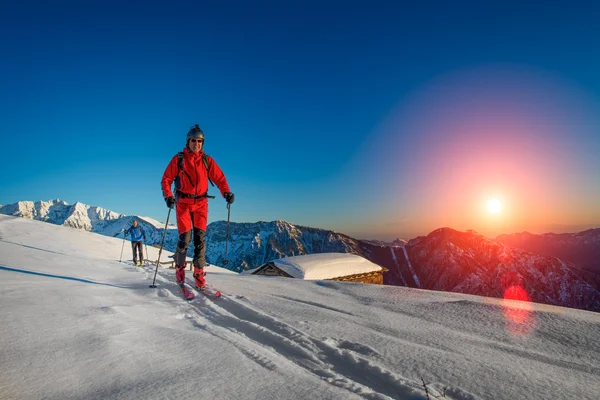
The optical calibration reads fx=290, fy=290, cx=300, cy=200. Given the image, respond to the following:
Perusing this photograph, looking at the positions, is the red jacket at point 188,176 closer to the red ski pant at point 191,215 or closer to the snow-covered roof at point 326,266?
the red ski pant at point 191,215

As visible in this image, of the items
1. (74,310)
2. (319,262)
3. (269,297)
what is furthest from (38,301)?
(319,262)

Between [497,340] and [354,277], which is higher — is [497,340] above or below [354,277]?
above

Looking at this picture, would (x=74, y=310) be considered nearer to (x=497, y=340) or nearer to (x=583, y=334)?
(x=497, y=340)

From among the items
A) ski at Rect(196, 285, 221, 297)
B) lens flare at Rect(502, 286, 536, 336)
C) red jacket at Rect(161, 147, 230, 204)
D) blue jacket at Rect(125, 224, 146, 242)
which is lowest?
ski at Rect(196, 285, 221, 297)

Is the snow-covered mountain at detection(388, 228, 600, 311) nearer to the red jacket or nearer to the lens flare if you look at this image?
the red jacket

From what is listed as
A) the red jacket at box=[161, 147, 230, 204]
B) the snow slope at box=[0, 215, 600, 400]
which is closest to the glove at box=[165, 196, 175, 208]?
the red jacket at box=[161, 147, 230, 204]

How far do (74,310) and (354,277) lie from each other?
13455 mm

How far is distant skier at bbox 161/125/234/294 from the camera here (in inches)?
218

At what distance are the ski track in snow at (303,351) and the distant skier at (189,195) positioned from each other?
84.3 inches

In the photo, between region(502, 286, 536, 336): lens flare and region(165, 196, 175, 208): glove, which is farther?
region(165, 196, 175, 208): glove

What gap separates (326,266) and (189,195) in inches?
397

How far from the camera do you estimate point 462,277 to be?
187125 millimetres

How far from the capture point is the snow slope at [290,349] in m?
1.65

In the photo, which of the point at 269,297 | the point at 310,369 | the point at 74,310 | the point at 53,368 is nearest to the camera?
the point at 53,368
